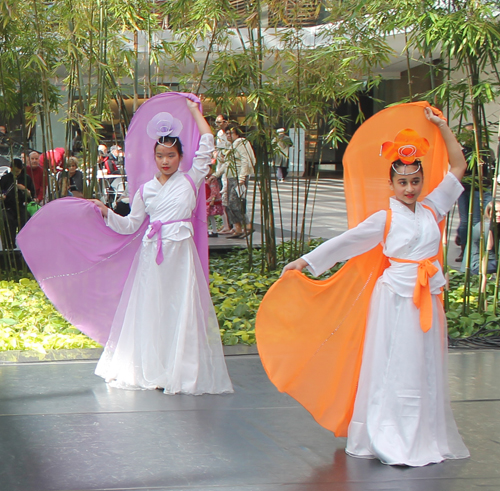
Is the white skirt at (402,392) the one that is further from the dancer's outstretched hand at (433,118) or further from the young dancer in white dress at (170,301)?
the young dancer in white dress at (170,301)

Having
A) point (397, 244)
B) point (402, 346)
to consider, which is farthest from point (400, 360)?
point (397, 244)

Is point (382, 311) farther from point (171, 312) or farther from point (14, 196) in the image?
point (14, 196)

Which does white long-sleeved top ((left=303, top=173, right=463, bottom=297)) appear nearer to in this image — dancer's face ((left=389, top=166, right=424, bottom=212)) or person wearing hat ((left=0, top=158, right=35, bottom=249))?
dancer's face ((left=389, top=166, right=424, bottom=212))

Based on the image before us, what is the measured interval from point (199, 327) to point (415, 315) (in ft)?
4.91

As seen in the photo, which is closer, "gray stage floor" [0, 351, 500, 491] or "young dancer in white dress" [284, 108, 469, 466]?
"gray stage floor" [0, 351, 500, 491]

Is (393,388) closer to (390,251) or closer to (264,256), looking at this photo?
(390,251)

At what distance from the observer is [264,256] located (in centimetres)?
765

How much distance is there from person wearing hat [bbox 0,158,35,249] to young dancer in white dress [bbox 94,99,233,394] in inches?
141

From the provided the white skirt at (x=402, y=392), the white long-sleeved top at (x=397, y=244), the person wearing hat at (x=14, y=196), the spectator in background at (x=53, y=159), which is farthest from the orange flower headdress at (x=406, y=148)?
the person wearing hat at (x=14, y=196)

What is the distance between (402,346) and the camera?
9.64ft

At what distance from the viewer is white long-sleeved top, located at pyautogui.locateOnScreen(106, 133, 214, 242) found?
4.03 metres

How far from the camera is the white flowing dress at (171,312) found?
3.98 metres

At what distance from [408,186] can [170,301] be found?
1.71 metres

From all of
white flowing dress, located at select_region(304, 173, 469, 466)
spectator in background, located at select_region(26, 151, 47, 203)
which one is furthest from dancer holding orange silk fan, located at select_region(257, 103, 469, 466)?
spectator in background, located at select_region(26, 151, 47, 203)
